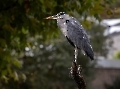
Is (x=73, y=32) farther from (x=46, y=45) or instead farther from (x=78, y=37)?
(x=46, y=45)

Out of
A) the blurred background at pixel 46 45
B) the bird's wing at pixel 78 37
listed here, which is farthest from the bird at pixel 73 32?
the blurred background at pixel 46 45

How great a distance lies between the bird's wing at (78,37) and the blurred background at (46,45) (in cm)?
299

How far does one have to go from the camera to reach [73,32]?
166 inches

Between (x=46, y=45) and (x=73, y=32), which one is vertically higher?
(x=46, y=45)

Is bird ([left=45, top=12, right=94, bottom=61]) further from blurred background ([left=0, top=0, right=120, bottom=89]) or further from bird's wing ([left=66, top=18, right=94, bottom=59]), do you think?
blurred background ([left=0, top=0, right=120, bottom=89])

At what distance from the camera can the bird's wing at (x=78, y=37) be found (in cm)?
421

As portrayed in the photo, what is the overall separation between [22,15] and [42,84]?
1308 cm

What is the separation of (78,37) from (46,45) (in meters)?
17.4

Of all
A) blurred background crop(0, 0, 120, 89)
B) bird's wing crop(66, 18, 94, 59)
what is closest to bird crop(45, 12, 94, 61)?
bird's wing crop(66, 18, 94, 59)

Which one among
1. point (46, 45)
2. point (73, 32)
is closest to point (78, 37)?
point (73, 32)

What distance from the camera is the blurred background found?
27.0ft

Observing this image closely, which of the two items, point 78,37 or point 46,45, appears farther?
point 46,45

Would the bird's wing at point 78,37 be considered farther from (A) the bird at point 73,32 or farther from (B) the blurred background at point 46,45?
(B) the blurred background at point 46,45

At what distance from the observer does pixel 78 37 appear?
422cm
